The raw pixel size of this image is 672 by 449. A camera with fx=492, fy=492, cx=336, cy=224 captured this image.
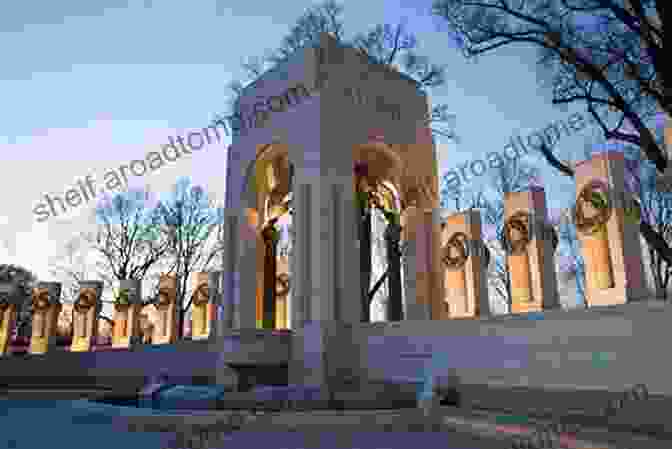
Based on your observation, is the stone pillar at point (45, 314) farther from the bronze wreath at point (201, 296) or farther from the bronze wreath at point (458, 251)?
the bronze wreath at point (458, 251)

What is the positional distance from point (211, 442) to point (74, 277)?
34.2m

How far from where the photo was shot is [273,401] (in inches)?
359

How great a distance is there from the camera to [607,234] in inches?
454

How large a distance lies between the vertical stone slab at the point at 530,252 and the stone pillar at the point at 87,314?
64.5 feet

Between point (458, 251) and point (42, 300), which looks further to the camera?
point (42, 300)

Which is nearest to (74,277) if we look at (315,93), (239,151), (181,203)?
(181,203)

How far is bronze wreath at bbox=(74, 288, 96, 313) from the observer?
78.6 feet

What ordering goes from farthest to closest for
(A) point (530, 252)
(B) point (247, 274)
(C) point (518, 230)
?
(B) point (247, 274), (C) point (518, 230), (A) point (530, 252)

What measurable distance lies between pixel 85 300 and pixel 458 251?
1824 cm

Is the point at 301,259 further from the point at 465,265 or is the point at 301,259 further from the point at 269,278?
the point at 465,265

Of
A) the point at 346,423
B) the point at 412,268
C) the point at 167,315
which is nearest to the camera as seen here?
the point at 346,423

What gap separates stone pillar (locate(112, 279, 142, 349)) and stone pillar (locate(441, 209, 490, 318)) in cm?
1496

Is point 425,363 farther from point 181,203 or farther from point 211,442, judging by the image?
point 181,203

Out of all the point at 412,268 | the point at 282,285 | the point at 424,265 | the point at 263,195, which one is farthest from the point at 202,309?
the point at 424,265
